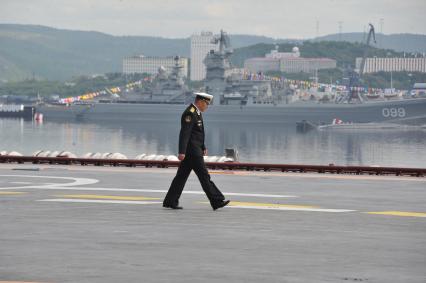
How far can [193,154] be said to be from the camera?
15.1 meters

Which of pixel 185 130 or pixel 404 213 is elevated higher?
pixel 185 130

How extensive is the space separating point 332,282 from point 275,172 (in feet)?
58.1

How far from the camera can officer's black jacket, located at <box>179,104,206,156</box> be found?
1494cm

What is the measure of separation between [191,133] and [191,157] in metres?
0.35

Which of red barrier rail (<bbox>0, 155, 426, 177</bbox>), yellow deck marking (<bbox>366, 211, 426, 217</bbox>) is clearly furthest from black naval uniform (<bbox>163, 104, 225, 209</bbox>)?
red barrier rail (<bbox>0, 155, 426, 177</bbox>)

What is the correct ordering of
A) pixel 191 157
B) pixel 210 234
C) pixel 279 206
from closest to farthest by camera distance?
pixel 210 234 < pixel 191 157 < pixel 279 206

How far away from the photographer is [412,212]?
1498cm

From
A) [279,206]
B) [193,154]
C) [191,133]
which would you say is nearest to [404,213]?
[279,206]

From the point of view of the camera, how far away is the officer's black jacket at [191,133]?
49.0 feet

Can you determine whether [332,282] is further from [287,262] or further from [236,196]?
[236,196]

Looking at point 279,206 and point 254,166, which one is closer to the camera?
point 279,206

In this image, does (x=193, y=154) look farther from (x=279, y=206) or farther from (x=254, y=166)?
(x=254, y=166)

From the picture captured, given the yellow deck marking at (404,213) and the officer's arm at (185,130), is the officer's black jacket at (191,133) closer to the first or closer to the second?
the officer's arm at (185,130)

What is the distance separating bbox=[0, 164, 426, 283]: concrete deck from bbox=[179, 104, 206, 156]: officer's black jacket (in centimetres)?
89
